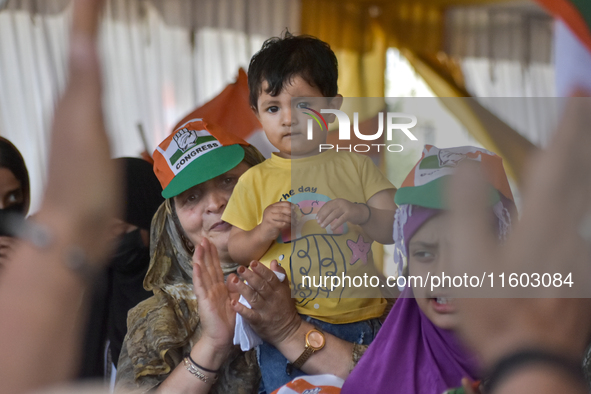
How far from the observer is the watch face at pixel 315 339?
2.96 ft

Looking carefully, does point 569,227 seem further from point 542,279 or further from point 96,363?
point 96,363

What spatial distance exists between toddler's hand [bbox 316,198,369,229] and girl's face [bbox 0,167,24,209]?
923 millimetres

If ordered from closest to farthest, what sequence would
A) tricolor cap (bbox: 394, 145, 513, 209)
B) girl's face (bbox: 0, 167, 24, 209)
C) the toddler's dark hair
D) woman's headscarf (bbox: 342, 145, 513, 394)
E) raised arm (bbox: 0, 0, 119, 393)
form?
1. raised arm (bbox: 0, 0, 119, 393)
2. tricolor cap (bbox: 394, 145, 513, 209)
3. woman's headscarf (bbox: 342, 145, 513, 394)
4. the toddler's dark hair
5. girl's face (bbox: 0, 167, 24, 209)

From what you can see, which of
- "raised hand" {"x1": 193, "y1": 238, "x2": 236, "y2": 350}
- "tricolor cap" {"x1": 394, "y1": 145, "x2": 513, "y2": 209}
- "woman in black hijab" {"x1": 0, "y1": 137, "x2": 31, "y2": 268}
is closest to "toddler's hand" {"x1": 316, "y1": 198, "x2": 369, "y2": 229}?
"tricolor cap" {"x1": 394, "y1": 145, "x2": 513, "y2": 209}

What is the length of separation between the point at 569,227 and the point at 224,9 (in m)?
2.63

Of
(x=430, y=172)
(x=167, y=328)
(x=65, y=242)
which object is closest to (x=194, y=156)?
(x=167, y=328)

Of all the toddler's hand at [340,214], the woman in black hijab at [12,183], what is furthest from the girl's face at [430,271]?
the woman in black hijab at [12,183]

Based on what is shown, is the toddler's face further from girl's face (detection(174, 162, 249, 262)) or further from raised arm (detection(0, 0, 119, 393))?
raised arm (detection(0, 0, 119, 393))

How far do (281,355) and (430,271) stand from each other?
364mm

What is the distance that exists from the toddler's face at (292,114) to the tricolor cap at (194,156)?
0.13m

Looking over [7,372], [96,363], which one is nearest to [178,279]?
[96,363]

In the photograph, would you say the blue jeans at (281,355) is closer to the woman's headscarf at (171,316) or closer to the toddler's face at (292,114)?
the woman's headscarf at (171,316)

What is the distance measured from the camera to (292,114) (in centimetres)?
97

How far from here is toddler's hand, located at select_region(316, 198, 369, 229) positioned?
87cm
